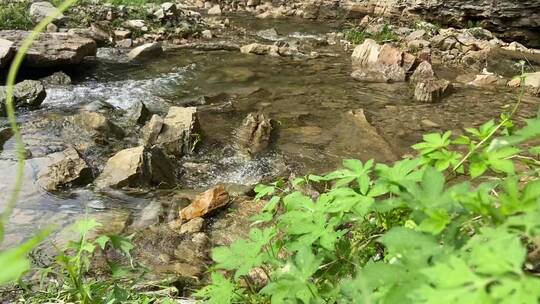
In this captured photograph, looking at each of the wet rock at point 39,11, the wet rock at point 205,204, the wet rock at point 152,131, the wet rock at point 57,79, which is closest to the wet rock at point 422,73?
the wet rock at point 152,131

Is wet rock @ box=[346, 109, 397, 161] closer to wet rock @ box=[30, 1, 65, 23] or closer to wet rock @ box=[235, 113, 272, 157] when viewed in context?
wet rock @ box=[235, 113, 272, 157]

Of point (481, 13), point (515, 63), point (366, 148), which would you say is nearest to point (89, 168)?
point (366, 148)

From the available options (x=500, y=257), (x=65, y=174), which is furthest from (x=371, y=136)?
(x=500, y=257)

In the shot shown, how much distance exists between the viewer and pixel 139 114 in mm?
6285

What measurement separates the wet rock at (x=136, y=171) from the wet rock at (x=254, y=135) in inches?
42.0

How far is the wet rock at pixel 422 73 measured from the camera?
28.8 feet

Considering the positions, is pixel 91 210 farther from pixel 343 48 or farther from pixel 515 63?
pixel 515 63

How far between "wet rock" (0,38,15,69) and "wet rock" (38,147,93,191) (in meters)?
3.51

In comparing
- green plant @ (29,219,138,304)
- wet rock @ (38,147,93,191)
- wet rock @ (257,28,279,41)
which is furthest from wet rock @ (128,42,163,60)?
green plant @ (29,219,138,304)

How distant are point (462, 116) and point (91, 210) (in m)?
5.34

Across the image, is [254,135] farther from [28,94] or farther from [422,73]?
[422,73]

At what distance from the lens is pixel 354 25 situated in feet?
47.1

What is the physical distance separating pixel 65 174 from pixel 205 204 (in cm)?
153

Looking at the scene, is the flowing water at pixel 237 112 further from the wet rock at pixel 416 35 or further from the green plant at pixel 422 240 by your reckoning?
the green plant at pixel 422 240
